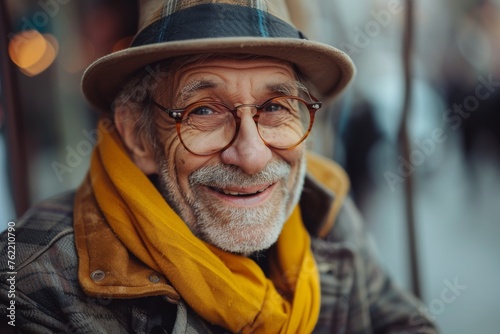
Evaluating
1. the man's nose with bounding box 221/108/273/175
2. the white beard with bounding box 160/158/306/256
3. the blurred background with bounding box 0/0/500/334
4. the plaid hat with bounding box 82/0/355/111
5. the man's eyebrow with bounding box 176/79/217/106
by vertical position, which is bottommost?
the blurred background with bounding box 0/0/500/334

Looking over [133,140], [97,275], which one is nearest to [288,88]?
[133,140]

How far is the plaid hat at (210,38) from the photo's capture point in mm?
1591

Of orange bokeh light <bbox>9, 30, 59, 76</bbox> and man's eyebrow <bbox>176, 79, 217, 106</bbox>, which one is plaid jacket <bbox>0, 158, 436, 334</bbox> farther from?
orange bokeh light <bbox>9, 30, 59, 76</bbox>

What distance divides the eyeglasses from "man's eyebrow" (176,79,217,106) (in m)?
0.04

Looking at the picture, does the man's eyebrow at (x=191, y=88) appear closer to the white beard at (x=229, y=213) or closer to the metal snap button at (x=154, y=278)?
the white beard at (x=229, y=213)

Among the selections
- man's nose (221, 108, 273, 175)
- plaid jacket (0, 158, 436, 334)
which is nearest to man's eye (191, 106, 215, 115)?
man's nose (221, 108, 273, 175)

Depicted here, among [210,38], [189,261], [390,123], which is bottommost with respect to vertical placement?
[390,123]

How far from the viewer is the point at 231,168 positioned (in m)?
1.75

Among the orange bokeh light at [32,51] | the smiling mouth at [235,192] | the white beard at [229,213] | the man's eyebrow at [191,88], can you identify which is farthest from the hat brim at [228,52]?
the orange bokeh light at [32,51]

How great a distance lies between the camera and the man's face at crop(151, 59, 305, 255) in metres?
1.71

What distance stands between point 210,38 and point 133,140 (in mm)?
599

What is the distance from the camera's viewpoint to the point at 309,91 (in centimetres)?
200

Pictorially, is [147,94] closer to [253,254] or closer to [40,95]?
[253,254]

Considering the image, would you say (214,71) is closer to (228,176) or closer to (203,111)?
(203,111)
